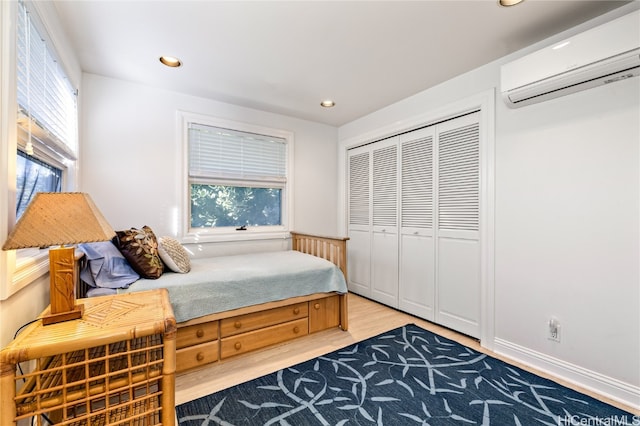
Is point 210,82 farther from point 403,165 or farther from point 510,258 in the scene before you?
point 510,258

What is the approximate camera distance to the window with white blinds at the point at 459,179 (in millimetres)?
2516

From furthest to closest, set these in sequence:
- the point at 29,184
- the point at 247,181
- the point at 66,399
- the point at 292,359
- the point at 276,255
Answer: the point at 247,181
the point at 276,255
the point at 292,359
the point at 29,184
the point at 66,399

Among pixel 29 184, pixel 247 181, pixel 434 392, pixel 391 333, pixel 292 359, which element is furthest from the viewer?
pixel 247 181

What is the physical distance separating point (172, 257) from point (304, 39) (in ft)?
6.21

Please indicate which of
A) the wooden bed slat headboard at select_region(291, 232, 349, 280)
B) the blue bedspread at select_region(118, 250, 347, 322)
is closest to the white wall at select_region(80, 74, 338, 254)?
the wooden bed slat headboard at select_region(291, 232, 349, 280)

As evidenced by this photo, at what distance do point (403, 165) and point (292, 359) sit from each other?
2.25 metres

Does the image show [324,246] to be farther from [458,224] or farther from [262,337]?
[458,224]

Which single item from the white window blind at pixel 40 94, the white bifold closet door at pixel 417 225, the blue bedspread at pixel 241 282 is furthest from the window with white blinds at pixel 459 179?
the white window blind at pixel 40 94

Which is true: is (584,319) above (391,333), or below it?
above

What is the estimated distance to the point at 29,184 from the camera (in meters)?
1.51

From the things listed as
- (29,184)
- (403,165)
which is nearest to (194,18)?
(29,184)

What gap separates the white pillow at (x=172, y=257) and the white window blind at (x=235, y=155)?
3.34ft

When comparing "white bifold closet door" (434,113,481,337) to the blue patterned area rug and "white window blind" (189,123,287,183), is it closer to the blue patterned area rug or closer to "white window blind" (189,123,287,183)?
the blue patterned area rug

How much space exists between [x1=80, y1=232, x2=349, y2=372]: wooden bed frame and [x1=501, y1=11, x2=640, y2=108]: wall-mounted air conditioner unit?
1849 mm
